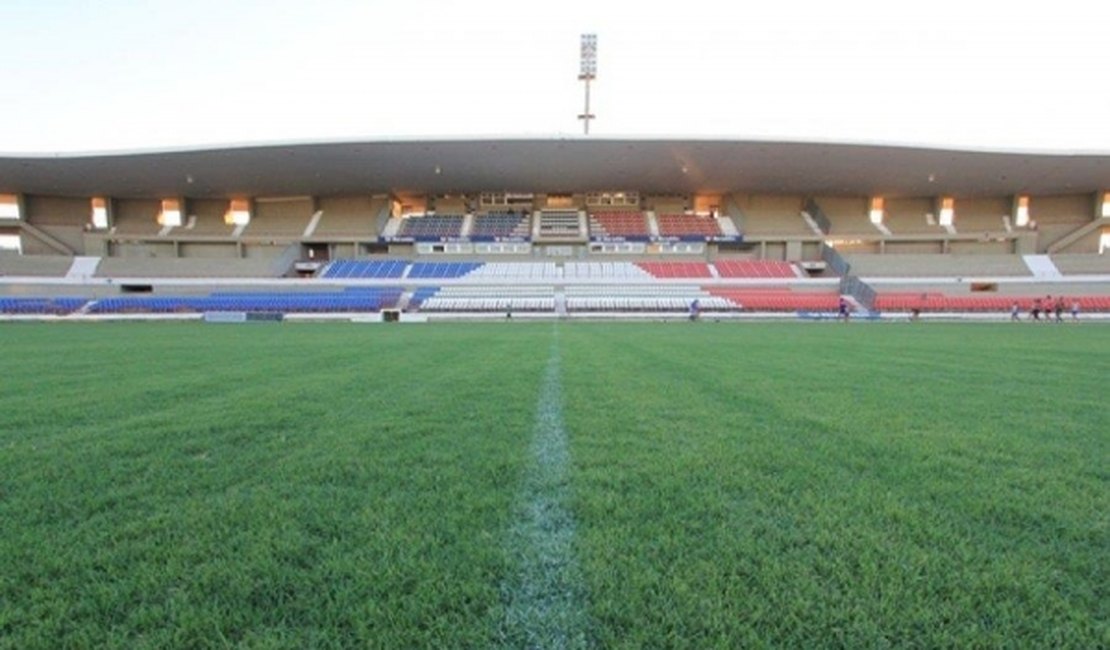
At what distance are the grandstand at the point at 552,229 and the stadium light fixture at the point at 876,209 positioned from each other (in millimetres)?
177

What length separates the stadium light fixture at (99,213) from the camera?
1373 inches

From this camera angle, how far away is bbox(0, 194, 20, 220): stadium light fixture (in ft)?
108

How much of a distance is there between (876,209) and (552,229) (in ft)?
76.0

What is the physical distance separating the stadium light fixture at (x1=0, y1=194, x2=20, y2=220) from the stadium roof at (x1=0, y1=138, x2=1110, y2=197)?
47.5 inches

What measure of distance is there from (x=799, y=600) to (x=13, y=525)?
9.33ft

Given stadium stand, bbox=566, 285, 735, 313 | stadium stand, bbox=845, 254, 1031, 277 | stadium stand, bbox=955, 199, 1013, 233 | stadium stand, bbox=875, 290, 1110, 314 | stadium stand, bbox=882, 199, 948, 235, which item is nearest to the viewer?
stadium stand, bbox=875, 290, 1110, 314

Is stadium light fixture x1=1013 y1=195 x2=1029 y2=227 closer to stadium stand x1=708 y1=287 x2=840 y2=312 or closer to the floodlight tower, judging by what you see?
stadium stand x1=708 y1=287 x2=840 y2=312

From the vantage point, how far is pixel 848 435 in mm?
3303

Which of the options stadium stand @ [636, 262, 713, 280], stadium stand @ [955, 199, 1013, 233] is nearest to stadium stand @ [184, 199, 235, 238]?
stadium stand @ [636, 262, 713, 280]

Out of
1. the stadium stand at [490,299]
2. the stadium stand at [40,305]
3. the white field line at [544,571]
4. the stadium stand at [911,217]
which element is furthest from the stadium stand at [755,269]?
the stadium stand at [40,305]

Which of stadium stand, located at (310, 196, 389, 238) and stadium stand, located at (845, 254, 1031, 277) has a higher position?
stadium stand, located at (310, 196, 389, 238)

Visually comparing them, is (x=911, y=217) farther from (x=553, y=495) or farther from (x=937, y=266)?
(x=553, y=495)

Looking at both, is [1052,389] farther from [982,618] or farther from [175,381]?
[175,381]

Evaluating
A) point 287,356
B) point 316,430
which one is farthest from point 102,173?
point 316,430
